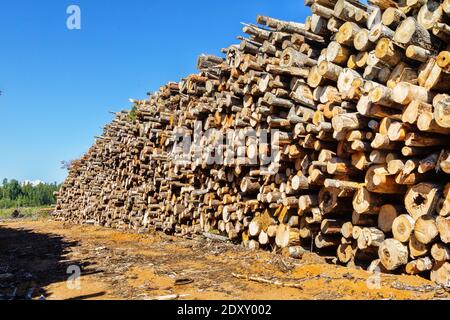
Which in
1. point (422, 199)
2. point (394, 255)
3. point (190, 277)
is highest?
point (422, 199)

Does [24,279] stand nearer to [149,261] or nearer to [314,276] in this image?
[149,261]

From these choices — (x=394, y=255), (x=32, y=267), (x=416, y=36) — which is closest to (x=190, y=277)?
(x=394, y=255)

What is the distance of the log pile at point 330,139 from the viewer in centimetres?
400

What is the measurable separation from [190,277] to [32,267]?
9.88 feet

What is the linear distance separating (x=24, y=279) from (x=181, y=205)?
4802 millimetres

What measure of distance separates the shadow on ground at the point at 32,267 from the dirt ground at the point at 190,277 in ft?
0.04

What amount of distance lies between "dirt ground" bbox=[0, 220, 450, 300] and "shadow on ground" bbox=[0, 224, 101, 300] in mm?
13

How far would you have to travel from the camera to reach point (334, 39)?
5445 millimetres

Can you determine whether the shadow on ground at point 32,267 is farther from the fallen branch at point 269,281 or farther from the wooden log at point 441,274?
the wooden log at point 441,274

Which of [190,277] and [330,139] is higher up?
[330,139]

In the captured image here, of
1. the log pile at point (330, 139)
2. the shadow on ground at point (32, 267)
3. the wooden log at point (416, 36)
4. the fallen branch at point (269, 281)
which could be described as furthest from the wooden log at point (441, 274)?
the shadow on ground at point (32, 267)

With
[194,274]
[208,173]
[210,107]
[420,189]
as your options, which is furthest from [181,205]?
[420,189]

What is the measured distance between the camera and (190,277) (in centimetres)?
496

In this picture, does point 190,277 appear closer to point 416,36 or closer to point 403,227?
point 403,227
